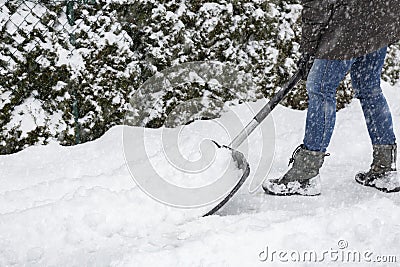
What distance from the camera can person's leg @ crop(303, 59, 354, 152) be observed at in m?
2.84

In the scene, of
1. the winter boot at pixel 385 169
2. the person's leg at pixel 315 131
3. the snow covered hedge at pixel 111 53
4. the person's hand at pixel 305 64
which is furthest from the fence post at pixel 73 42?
the winter boot at pixel 385 169

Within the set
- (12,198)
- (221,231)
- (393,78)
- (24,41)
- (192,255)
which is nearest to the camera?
(192,255)

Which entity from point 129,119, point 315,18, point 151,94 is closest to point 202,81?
point 151,94

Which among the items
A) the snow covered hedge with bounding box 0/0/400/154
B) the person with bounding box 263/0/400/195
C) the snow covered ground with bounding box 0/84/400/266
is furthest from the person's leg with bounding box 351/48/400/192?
the snow covered hedge with bounding box 0/0/400/154

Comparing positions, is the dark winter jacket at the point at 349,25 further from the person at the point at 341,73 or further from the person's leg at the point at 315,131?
the person's leg at the point at 315,131

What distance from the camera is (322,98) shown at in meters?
2.93

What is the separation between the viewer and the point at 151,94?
437 cm

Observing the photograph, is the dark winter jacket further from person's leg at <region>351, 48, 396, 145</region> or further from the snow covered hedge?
the snow covered hedge

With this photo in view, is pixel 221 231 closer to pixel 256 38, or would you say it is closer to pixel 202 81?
pixel 202 81

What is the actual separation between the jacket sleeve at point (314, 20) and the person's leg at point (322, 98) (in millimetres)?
114

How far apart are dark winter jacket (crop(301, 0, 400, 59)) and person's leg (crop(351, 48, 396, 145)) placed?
0.18 meters

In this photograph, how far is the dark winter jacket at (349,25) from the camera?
8.85 ft

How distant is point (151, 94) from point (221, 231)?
2.16 metres

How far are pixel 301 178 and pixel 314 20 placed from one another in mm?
1000
